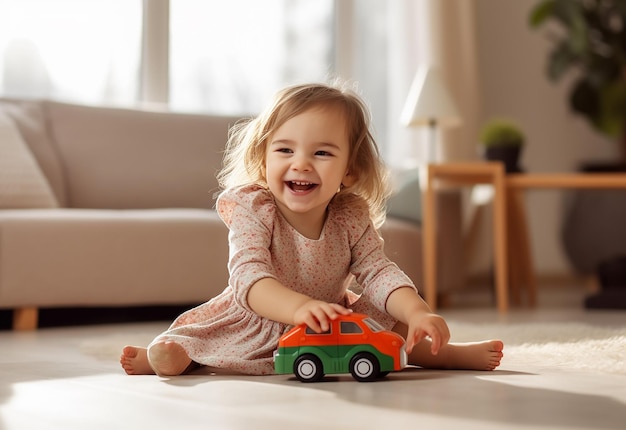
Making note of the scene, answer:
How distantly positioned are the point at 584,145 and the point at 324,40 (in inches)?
64.7

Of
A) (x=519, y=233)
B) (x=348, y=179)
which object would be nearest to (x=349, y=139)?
(x=348, y=179)

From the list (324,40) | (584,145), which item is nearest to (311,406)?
(324,40)

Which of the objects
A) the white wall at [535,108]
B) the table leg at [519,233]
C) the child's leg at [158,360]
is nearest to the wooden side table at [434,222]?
the table leg at [519,233]

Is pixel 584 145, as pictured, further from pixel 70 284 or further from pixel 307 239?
pixel 307 239

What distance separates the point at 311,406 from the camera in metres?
1.17

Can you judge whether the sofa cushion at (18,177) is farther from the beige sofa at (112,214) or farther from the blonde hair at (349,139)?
the blonde hair at (349,139)

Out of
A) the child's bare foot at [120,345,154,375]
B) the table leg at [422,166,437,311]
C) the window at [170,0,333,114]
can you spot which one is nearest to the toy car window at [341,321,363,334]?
the child's bare foot at [120,345,154,375]

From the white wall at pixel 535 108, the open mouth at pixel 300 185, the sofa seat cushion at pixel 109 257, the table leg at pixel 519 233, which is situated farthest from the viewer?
the white wall at pixel 535 108

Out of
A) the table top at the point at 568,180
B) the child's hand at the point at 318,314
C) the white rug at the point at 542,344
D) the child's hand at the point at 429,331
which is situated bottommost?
the white rug at the point at 542,344

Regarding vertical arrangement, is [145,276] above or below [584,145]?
below

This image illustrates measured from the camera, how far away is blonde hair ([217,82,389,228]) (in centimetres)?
161

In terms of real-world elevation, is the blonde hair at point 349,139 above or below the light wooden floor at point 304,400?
above

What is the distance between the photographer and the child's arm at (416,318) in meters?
1.38

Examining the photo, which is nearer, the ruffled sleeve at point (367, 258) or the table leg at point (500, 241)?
the ruffled sleeve at point (367, 258)
